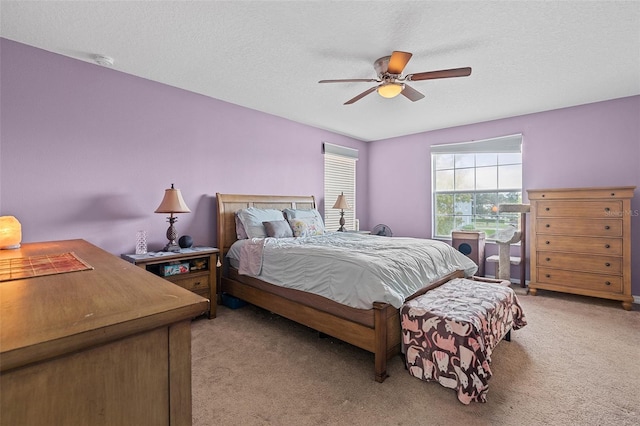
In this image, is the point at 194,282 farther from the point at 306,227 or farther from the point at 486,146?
the point at 486,146

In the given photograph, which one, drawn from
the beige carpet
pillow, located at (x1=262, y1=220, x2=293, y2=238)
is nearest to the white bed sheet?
pillow, located at (x1=262, y1=220, x2=293, y2=238)

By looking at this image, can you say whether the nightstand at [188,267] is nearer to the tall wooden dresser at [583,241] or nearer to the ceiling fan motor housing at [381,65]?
the ceiling fan motor housing at [381,65]

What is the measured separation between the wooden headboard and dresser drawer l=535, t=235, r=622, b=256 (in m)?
3.45

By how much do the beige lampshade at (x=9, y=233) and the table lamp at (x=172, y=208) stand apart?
1064mm

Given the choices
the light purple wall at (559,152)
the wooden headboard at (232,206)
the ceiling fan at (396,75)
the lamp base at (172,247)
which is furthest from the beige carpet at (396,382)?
the ceiling fan at (396,75)

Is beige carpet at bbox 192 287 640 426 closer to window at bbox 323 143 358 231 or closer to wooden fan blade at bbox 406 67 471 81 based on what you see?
wooden fan blade at bbox 406 67 471 81

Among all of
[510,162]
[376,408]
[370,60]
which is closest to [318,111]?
[370,60]

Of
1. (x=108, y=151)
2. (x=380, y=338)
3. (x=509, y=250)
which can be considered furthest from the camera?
(x=509, y=250)

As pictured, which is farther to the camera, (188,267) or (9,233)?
(188,267)

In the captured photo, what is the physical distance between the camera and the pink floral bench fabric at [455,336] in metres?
1.80

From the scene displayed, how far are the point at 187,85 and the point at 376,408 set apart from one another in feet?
11.5

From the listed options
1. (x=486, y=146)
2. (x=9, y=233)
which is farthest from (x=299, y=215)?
(x=486, y=146)

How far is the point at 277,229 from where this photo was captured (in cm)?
360

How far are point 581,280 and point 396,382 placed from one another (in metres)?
3.04
